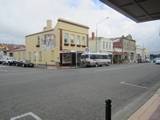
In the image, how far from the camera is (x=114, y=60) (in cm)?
6788

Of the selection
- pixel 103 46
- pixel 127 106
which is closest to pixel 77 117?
pixel 127 106

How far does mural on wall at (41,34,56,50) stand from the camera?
143 ft

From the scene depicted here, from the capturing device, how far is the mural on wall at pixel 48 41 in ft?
143

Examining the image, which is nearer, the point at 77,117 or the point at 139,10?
the point at 77,117

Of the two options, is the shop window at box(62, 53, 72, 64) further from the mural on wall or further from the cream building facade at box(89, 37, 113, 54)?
the cream building facade at box(89, 37, 113, 54)

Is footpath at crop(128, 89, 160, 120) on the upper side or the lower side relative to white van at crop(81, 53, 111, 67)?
lower

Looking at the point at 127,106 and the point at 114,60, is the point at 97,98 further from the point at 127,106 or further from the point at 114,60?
the point at 114,60

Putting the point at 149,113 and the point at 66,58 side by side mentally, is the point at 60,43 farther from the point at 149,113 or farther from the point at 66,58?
the point at 149,113

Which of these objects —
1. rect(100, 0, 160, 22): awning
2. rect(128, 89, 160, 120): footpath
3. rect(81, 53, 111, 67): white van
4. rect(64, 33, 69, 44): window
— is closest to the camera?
rect(128, 89, 160, 120): footpath

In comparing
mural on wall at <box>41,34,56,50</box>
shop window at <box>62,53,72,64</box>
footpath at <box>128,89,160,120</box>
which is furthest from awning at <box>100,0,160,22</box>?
mural on wall at <box>41,34,56,50</box>

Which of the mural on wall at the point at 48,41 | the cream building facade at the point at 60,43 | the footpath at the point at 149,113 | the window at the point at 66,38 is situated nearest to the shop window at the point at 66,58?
the cream building facade at the point at 60,43

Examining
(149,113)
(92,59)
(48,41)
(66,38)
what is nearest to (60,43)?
(66,38)

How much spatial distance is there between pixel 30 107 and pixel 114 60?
61.2 m

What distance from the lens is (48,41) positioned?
1763 inches
